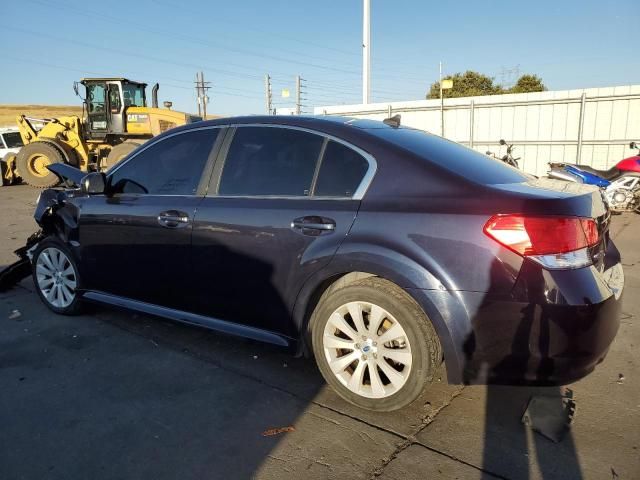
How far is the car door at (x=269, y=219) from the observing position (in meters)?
2.84

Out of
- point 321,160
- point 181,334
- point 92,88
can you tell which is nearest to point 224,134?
point 321,160

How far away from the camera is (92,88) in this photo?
15.6m

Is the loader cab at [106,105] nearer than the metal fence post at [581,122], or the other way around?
the metal fence post at [581,122]

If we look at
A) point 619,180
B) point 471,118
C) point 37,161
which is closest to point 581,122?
point 471,118

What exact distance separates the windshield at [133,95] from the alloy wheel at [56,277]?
1288 centimetres

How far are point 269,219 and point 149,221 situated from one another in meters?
1.08

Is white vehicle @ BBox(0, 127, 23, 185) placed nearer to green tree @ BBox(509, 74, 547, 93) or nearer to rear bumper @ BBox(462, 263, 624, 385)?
rear bumper @ BBox(462, 263, 624, 385)

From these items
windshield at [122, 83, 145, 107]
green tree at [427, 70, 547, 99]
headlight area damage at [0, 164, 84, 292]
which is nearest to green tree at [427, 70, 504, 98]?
green tree at [427, 70, 547, 99]

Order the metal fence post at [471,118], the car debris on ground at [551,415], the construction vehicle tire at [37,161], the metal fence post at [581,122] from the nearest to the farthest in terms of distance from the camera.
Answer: the car debris on ground at [551,415], the metal fence post at [581,122], the metal fence post at [471,118], the construction vehicle tire at [37,161]

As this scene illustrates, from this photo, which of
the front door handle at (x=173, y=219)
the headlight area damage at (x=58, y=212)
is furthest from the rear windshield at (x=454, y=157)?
the headlight area damage at (x=58, y=212)

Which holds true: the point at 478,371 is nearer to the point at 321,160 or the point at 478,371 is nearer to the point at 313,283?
the point at 313,283

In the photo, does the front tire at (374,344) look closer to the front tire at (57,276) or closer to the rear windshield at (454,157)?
the rear windshield at (454,157)

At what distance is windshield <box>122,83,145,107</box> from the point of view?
16.0 m

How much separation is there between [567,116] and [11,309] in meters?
13.2
